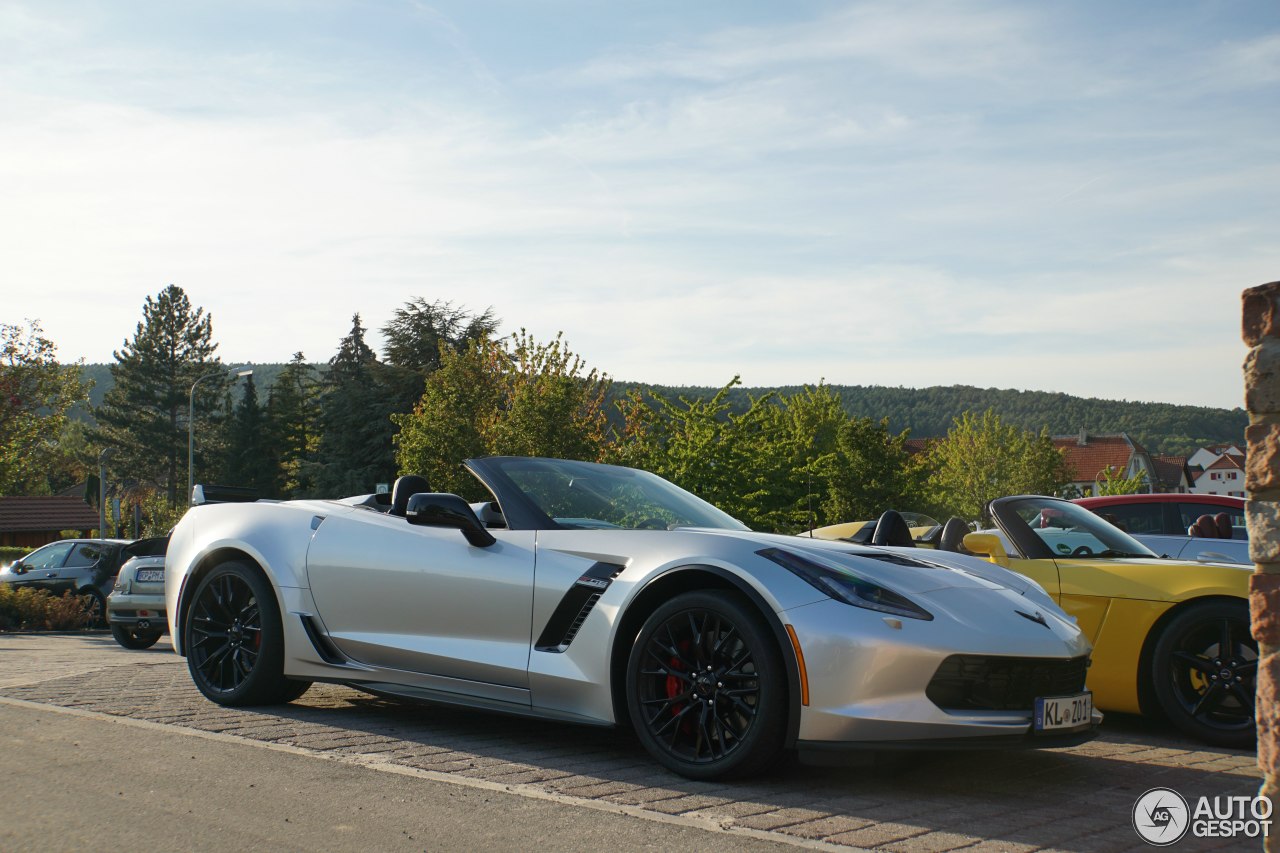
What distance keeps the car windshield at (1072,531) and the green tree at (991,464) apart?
63.1 m

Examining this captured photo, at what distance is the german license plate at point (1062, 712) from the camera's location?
4.63m

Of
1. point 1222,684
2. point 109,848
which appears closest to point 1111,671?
point 1222,684

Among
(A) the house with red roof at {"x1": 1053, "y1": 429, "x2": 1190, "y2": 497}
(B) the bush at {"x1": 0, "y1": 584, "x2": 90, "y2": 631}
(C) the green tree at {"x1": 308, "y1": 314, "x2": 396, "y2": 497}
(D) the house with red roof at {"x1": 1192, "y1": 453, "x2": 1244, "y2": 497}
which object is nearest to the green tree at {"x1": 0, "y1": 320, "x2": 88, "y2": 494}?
(C) the green tree at {"x1": 308, "y1": 314, "x2": 396, "y2": 497}

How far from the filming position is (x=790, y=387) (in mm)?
76688

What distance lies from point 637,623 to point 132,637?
11474 millimetres

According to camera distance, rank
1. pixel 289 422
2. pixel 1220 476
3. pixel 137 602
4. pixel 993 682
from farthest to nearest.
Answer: pixel 1220 476 < pixel 289 422 < pixel 137 602 < pixel 993 682

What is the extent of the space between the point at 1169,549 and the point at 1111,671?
2363 millimetres

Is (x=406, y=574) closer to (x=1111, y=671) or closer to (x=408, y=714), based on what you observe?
(x=408, y=714)

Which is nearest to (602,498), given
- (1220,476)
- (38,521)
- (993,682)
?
(993,682)

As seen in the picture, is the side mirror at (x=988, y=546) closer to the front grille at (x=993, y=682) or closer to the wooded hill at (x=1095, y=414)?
the front grille at (x=993, y=682)

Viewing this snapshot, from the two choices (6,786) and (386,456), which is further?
(386,456)

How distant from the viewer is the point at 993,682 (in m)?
4.59

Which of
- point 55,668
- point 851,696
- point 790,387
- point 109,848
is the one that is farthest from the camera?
point 790,387

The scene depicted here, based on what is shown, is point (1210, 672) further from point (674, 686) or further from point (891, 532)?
point (674, 686)
